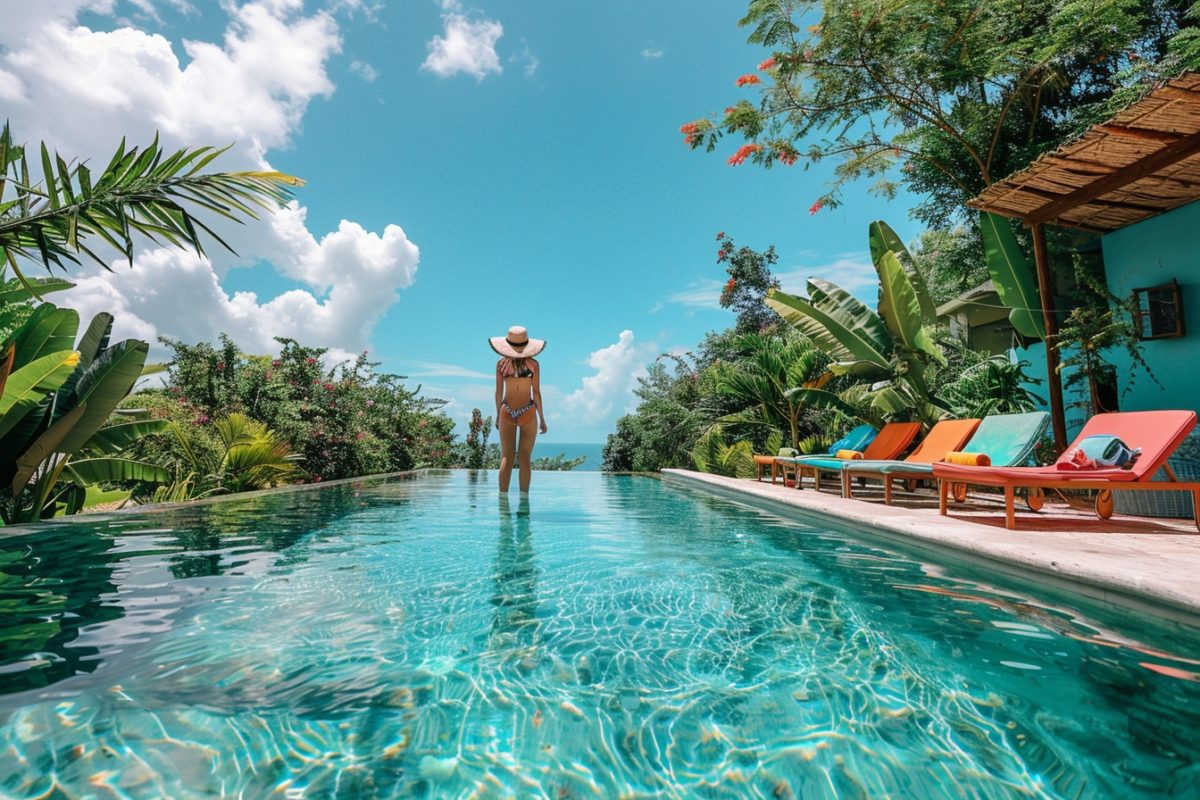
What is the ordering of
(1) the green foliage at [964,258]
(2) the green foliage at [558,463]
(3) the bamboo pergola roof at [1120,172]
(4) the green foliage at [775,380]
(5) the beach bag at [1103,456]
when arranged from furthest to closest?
(2) the green foliage at [558,463], (1) the green foliage at [964,258], (4) the green foliage at [775,380], (3) the bamboo pergola roof at [1120,172], (5) the beach bag at [1103,456]

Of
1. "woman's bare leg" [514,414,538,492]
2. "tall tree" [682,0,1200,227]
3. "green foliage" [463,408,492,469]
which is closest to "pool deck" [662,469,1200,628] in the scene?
"woman's bare leg" [514,414,538,492]

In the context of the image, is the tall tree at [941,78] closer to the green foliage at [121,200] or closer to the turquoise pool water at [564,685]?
the turquoise pool water at [564,685]

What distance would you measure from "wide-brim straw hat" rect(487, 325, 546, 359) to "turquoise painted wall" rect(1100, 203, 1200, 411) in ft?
25.2

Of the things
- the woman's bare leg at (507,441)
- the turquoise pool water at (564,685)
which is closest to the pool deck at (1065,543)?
the turquoise pool water at (564,685)

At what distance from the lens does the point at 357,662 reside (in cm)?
217

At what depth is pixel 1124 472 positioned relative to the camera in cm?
464

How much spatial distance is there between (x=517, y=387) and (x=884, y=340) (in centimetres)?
603

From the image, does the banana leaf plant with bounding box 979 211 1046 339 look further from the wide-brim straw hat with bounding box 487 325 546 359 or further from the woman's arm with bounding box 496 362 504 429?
the woman's arm with bounding box 496 362 504 429

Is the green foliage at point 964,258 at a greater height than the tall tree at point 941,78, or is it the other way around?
the tall tree at point 941,78

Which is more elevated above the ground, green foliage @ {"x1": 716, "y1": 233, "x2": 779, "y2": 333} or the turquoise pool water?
green foliage @ {"x1": 716, "y1": 233, "x2": 779, "y2": 333}

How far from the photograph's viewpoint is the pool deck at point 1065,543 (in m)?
2.72

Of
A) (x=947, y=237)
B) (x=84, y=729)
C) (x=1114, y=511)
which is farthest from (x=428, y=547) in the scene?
(x=947, y=237)

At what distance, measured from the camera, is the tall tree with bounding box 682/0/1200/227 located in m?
8.71

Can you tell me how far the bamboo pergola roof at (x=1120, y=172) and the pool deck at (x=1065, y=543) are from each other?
Result: 357 centimetres
